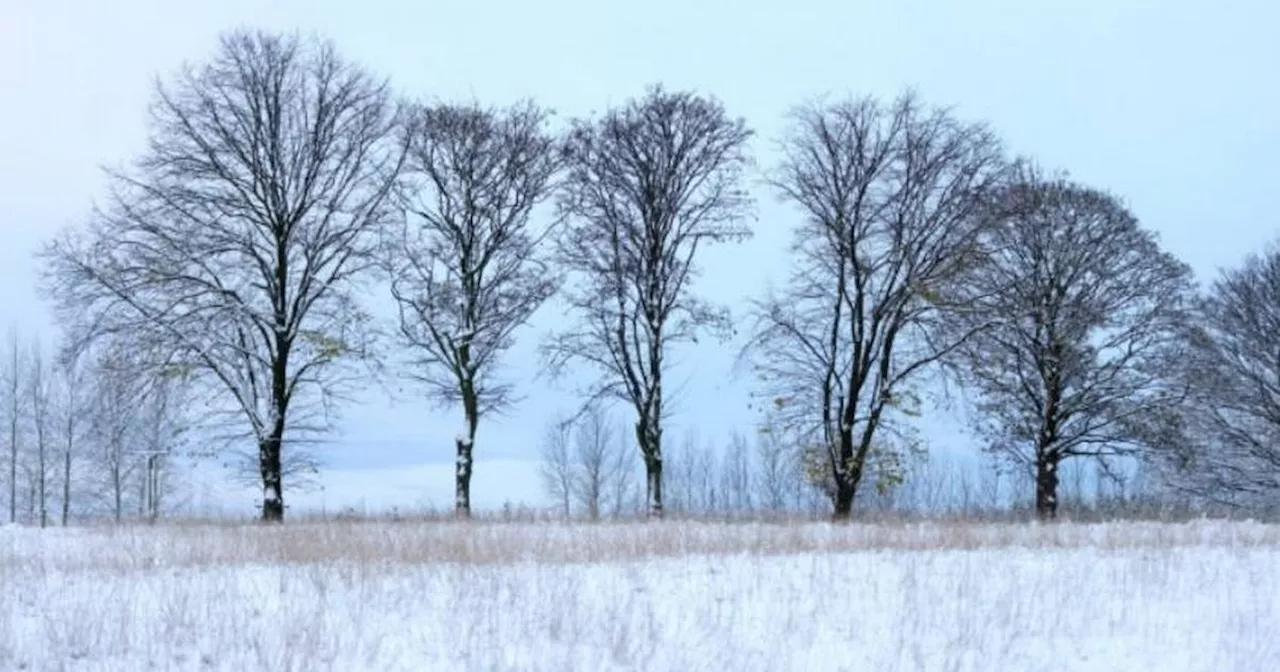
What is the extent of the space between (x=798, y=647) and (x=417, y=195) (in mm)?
23629

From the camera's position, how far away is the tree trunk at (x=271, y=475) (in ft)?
89.0

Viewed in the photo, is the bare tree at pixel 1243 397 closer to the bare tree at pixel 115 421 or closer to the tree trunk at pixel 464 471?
the tree trunk at pixel 464 471

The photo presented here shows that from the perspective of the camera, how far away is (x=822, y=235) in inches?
1218

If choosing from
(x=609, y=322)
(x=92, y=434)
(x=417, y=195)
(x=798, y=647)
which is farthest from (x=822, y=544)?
(x=92, y=434)

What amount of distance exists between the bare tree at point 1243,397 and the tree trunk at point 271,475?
93.7 ft

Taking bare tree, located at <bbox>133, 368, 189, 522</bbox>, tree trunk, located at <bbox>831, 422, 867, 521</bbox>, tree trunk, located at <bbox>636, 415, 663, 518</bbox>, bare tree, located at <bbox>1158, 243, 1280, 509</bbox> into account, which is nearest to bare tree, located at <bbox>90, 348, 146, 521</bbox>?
bare tree, located at <bbox>133, 368, 189, 522</bbox>

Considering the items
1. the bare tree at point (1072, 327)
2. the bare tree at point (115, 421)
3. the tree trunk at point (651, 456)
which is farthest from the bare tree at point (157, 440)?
the bare tree at point (1072, 327)

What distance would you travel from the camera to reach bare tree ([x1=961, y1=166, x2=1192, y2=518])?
33.8 meters

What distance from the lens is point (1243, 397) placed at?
129 ft

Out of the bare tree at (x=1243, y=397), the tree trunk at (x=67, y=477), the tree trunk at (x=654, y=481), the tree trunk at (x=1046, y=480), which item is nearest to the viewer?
the tree trunk at (x=654, y=481)

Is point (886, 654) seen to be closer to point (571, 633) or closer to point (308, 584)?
point (571, 633)

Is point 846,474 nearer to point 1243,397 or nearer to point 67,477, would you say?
point 1243,397

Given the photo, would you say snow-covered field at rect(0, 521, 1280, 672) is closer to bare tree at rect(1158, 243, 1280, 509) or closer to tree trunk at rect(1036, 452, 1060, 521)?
tree trunk at rect(1036, 452, 1060, 521)

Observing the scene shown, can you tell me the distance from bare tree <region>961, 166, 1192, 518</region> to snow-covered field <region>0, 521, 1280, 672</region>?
20472mm
